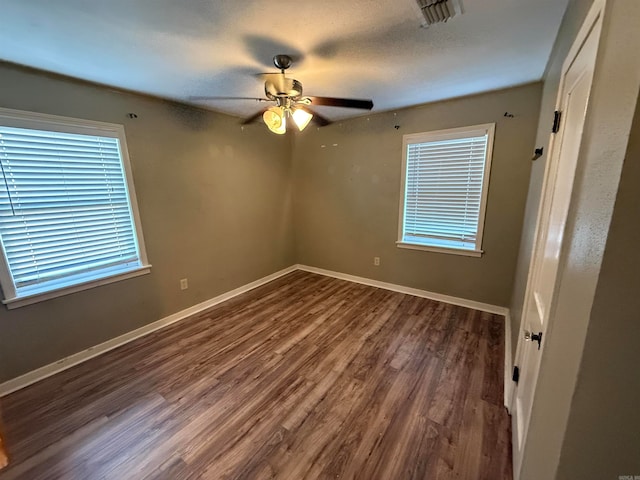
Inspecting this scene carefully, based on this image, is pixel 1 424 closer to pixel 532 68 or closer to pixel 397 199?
pixel 397 199

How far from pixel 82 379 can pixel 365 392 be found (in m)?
2.23

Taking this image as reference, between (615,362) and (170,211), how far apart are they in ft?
10.4

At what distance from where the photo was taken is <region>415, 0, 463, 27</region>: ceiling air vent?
1.25 m

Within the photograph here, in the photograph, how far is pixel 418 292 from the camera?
338 centimetres

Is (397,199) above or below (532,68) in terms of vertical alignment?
below

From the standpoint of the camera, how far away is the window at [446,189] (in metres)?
2.76

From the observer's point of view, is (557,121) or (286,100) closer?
(557,121)

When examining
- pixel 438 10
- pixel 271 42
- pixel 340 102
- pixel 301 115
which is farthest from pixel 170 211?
pixel 438 10

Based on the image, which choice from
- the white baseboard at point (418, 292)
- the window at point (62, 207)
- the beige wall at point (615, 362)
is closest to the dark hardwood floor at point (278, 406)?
the white baseboard at point (418, 292)

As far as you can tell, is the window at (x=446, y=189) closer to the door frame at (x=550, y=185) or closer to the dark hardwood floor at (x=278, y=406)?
the dark hardwood floor at (x=278, y=406)

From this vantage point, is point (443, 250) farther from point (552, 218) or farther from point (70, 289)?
point (70, 289)

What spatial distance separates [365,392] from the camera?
6.08 feet

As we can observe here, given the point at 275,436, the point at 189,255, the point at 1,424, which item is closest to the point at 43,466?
the point at 1,424

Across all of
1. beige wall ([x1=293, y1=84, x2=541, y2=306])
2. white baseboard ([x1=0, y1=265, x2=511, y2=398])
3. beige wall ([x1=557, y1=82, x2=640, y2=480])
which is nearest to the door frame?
beige wall ([x1=557, y1=82, x2=640, y2=480])
